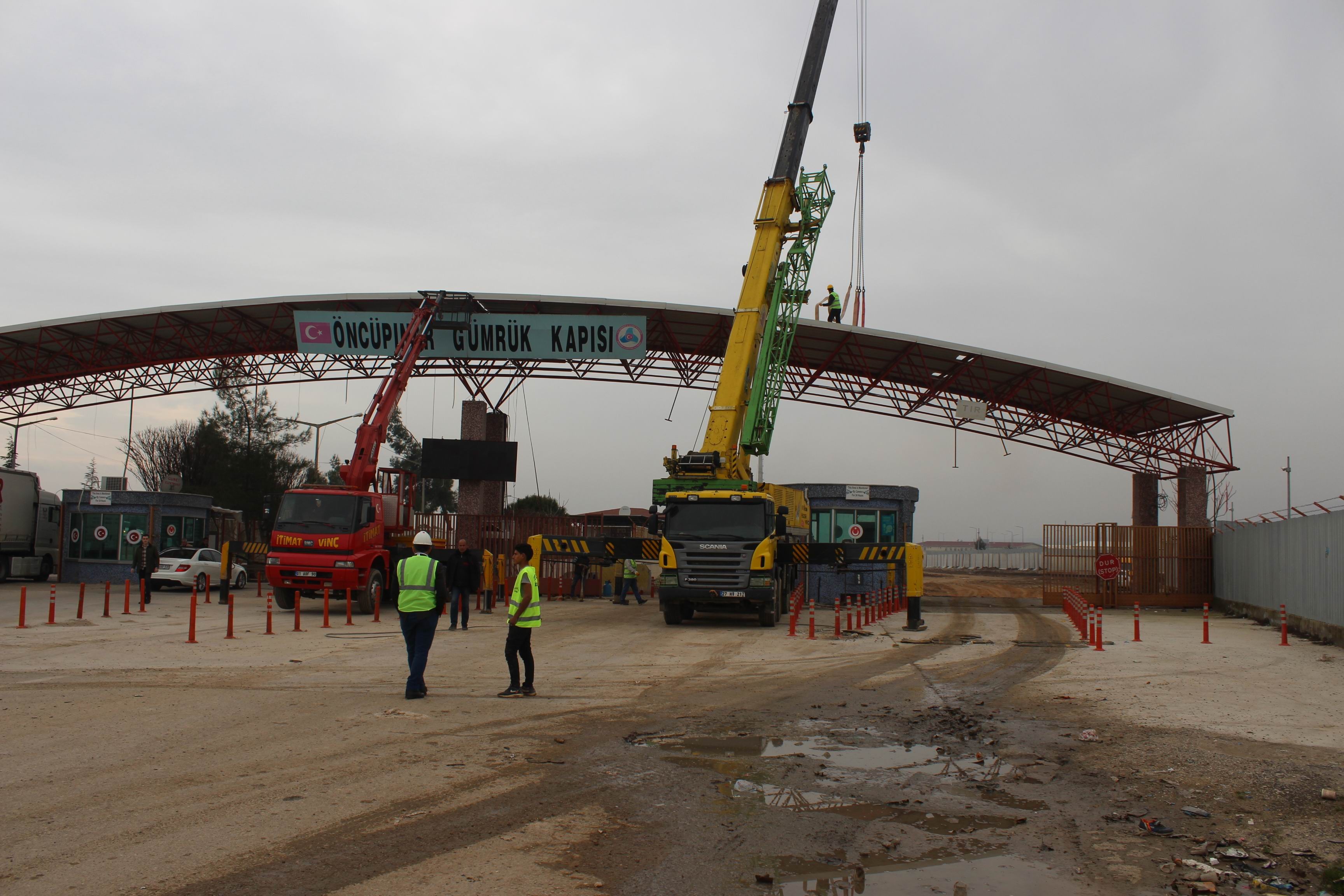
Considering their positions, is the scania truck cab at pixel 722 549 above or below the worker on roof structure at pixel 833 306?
below

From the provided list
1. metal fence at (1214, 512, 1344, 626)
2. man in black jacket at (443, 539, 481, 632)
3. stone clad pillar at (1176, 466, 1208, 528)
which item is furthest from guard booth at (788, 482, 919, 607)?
man in black jacket at (443, 539, 481, 632)

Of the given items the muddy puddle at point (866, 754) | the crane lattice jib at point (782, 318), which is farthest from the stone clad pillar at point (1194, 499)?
the muddy puddle at point (866, 754)

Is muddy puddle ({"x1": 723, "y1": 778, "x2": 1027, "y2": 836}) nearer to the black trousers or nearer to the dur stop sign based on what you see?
the black trousers

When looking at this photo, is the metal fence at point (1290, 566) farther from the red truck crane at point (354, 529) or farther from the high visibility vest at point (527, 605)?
the red truck crane at point (354, 529)

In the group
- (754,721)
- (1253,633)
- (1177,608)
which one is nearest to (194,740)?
(754,721)

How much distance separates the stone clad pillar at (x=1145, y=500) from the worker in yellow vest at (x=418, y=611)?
105ft

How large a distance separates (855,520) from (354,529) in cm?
1503

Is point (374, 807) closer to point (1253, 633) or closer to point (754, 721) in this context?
point (754, 721)

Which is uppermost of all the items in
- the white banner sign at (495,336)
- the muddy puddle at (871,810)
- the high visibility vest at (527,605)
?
the white banner sign at (495,336)

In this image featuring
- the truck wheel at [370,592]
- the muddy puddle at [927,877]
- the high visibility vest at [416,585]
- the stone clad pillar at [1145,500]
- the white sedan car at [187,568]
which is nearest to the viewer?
the muddy puddle at [927,877]

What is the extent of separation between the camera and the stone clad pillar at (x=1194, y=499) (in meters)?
33.0

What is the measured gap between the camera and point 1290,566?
68.2 feet

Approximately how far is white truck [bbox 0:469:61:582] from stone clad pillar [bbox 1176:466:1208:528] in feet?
125

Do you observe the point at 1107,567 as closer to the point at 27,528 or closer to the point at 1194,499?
the point at 1194,499
